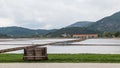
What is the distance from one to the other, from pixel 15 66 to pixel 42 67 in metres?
1.57

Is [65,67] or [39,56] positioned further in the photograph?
[39,56]

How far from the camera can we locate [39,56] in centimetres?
2298

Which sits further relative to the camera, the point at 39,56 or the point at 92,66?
the point at 39,56

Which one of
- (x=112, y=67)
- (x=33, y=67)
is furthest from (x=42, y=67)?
(x=112, y=67)

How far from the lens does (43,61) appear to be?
22.4 metres

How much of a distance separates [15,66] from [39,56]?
406 centimetres

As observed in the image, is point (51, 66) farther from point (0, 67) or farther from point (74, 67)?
point (0, 67)

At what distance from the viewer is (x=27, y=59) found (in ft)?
75.5

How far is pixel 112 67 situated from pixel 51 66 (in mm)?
3235

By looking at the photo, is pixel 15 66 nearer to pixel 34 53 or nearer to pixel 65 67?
→ pixel 65 67

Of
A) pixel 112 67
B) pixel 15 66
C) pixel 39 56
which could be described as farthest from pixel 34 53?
pixel 112 67

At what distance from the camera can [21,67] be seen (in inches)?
731

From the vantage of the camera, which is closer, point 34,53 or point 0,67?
point 0,67

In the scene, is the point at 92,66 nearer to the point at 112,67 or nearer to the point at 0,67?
the point at 112,67
